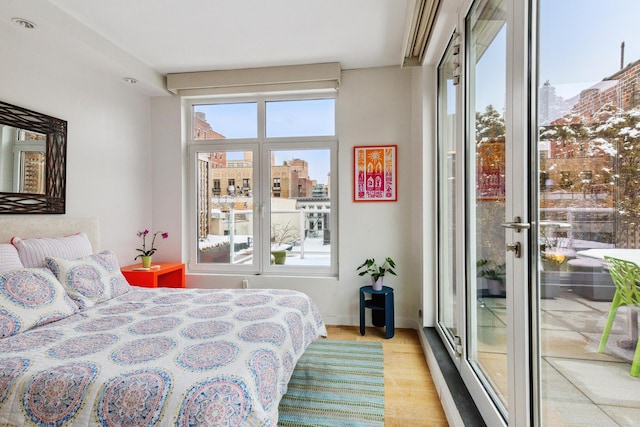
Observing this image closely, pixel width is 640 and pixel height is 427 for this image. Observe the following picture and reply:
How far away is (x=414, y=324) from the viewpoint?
327 centimetres

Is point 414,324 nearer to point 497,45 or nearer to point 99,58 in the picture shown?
point 497,45

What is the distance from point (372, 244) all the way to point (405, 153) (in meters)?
0.98

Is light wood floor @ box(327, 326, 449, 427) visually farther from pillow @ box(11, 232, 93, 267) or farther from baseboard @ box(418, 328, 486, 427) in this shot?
pillow @ box(11, 232, 93, 267)

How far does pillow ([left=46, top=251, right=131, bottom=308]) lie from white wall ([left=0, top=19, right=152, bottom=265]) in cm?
74

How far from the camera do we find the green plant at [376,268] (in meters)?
3.17

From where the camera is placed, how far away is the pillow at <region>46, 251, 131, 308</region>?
6.81ft

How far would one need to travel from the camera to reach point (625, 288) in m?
0.73

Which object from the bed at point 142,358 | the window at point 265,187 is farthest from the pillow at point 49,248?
the window at point 265,187

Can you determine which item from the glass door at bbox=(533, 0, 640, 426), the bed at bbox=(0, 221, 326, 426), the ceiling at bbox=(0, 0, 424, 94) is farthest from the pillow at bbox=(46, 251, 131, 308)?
the glass door at bbox=(533, 0, 640, 426)

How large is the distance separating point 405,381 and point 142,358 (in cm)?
171

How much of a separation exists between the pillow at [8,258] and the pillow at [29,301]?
156mm

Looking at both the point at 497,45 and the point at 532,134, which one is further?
the point at 497,45

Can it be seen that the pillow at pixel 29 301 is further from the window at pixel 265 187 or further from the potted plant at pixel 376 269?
the potted plant at pixel 376 269

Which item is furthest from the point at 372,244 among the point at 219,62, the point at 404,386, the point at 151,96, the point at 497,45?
the point at 151,96
